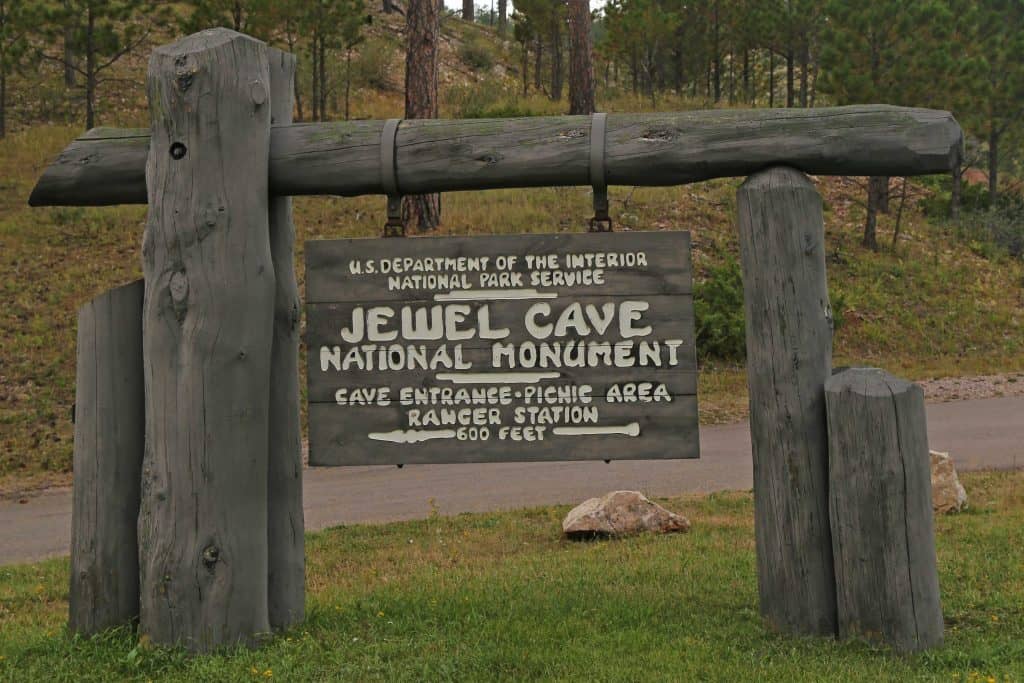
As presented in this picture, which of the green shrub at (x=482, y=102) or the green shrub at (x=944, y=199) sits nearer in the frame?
the green shrub at (x=944, y=199)

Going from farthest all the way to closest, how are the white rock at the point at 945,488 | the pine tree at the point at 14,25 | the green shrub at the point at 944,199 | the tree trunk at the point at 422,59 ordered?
1. the green shrub at the point at 944,199
2. the pine tree at the point at 14,25
3. the tree trunk at the point at 422,59
4. the white rock at the point at 945,488

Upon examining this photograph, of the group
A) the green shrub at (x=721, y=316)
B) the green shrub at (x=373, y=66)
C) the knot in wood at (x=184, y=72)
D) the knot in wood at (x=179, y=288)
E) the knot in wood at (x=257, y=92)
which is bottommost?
the green shrub at (x=721, y=316)

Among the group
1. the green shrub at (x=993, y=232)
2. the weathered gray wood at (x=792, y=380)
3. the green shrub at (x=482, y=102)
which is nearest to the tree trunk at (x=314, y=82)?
the green shrub at (x=482, y=102)

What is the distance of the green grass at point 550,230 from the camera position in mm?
13461

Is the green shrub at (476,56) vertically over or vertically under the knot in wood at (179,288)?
over

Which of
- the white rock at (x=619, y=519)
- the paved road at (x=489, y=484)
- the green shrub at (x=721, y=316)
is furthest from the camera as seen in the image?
the green shrub at (x=721, y=316)

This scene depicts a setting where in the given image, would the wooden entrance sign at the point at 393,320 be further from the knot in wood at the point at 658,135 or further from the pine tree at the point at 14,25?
the pine tree at the point at 14,25

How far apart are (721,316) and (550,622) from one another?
439 inches

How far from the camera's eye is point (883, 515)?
4.59m

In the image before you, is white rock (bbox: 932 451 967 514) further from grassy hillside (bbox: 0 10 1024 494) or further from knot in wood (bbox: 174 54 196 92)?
knot in wood (bbox: 174 54 196 92)

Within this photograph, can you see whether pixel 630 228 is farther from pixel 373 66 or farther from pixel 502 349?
pixel 502 349

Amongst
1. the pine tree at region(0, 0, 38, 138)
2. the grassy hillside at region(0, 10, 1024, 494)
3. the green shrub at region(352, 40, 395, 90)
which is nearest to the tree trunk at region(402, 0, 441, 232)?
the grassy hillside at region(0, 10, 1024, 494)

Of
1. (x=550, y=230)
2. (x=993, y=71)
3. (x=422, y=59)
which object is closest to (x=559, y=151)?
(x=422, y=59)

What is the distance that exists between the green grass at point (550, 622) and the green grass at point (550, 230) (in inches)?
227
